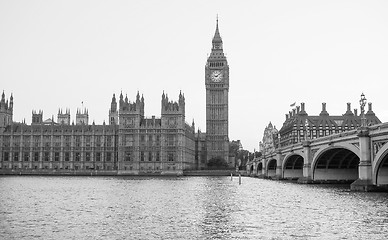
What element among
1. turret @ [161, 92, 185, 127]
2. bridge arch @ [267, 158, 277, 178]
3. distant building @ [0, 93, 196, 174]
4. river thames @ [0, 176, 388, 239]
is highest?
turret @ [161, 92, 185, 127]

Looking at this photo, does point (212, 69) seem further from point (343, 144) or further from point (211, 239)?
point (211, 239)

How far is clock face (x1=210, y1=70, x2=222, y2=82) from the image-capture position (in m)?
190

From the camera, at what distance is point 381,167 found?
5644 cm

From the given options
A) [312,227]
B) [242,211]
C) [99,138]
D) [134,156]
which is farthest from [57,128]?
[312,227]

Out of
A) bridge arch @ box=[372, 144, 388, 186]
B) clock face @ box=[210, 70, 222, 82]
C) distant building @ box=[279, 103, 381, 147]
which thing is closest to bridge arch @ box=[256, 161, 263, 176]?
distant building @ box=[279, 103, 381, 147]

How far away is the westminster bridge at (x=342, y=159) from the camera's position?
54.6 meters

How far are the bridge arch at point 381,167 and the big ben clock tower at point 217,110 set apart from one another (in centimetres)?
12713

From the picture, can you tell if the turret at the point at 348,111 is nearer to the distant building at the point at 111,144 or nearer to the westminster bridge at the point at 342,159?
the westminster bridge at the point at 342,159

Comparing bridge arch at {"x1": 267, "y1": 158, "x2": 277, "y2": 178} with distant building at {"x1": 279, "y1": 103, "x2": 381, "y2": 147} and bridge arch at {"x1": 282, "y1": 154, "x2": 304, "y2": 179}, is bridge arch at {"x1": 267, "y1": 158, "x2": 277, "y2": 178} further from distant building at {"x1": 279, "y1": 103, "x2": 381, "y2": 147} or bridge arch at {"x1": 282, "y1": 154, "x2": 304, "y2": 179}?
distant building at {"x1": 279, "y1": 103, "x2": 381, "y2": 147}

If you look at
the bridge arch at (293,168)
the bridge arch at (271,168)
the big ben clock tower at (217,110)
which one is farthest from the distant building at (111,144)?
the bridge arch at (293,168)

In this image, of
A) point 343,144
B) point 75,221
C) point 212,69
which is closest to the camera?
point 75,221

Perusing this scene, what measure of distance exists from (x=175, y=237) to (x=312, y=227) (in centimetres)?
835

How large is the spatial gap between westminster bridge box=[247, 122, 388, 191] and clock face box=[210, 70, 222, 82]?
60.2 metres

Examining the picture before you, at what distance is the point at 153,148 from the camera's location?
161 m
